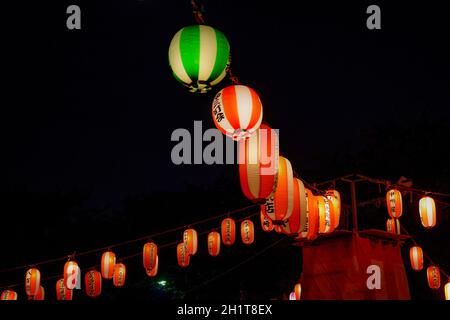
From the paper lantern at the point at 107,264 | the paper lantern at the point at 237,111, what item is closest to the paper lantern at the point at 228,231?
the paper lantern at the point at 107,264

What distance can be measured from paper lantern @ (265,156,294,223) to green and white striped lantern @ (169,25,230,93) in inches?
112

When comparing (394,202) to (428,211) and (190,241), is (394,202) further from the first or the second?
(190,241)

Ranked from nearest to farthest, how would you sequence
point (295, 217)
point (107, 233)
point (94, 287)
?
point (295, 217)
point (94, 287)
point (107, 233)

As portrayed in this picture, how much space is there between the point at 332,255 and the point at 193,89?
8.91m

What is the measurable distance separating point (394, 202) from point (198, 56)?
28.9 feet

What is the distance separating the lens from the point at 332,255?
1515 centimetres

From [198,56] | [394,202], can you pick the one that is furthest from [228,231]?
[198,56]

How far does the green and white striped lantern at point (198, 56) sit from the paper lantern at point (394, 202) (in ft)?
27.4

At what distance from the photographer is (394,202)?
14406 millimetres

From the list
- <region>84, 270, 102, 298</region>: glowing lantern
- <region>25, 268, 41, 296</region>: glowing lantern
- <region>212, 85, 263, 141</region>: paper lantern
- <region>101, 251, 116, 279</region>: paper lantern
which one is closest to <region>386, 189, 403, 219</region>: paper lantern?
<region>212, 85, 263, 141</region>: paper lantern

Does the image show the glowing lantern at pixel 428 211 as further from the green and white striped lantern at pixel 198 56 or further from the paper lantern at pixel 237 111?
the green and white striped lantern at pixel 198 56
